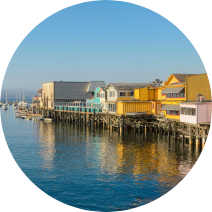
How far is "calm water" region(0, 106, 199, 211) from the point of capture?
26.2 meters

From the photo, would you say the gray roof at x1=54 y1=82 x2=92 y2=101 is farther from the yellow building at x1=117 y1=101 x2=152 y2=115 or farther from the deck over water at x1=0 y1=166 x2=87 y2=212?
the deck over water at x1=0 y1=166 x2=87 y2=212

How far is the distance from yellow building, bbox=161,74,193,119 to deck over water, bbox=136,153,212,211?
90.2ft

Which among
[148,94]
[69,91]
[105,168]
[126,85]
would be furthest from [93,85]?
[105,168]

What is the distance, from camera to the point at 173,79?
6106 centimetres

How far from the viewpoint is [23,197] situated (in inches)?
940

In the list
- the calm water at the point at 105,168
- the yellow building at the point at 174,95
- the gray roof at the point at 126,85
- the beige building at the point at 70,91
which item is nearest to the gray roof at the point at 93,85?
the beige building at the point at 70,91

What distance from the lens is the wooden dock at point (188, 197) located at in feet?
72.3

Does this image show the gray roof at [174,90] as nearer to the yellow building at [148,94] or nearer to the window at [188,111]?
the window at [188,111]

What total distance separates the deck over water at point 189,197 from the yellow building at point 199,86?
19894mm

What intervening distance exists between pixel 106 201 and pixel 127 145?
89.8 feet

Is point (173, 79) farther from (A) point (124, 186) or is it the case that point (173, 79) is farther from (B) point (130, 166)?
(A) point (124, 186)

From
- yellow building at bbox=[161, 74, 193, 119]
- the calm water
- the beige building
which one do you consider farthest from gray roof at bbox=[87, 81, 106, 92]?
the calm water

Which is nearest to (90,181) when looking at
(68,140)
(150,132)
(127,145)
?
(127,145)

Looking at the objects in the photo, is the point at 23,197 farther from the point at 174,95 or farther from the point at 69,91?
the point at 69,91
